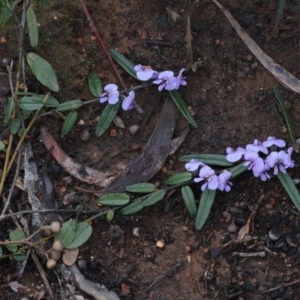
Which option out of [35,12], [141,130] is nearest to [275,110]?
[141,130]

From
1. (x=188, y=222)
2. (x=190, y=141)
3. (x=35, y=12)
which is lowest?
(x=188, y=222)

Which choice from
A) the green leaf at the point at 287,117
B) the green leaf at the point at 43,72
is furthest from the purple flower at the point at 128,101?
the green leaf at the point at 287,117

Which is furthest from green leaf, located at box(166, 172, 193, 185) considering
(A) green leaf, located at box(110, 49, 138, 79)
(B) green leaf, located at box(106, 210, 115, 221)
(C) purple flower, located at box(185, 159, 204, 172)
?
(A) green leaf, located at box(110, 49, 138, 79)

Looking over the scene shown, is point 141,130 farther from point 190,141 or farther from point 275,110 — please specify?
point 275,110

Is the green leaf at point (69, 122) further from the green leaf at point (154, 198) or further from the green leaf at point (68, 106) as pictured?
the green leaf at point (154, 198)

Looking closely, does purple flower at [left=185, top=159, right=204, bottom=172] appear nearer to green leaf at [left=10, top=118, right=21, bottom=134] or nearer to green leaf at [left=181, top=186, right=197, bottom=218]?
green leaf at [left=181, top=186, right=197, bottom=218]
